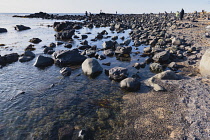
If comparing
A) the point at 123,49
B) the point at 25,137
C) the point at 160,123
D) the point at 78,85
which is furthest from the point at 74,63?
the point at 160,123

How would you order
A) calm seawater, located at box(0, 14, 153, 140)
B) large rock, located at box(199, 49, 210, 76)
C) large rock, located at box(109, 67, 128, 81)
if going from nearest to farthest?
calm seawater, located at box(0, 14, 153, 140)
large rock, located at box(199, 49, 210, 76)
large rock, located at box(109, 67, 128, 81)

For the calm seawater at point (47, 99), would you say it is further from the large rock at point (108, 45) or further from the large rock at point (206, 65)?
the large rock at point (108, 45)

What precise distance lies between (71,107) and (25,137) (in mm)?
2664

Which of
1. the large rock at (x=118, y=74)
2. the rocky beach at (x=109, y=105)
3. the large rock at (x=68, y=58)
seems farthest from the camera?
the large rock at (x=68, y=58)

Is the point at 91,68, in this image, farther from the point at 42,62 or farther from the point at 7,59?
the point at 7,59

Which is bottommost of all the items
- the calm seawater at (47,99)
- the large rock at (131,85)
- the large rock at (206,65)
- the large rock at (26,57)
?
the calm seawater at (47,99)

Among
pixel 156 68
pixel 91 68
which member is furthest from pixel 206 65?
pixel 91 68

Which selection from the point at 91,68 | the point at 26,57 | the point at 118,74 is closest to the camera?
the point at 118,74

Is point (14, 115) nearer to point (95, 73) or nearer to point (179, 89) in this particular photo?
point (95, 73)

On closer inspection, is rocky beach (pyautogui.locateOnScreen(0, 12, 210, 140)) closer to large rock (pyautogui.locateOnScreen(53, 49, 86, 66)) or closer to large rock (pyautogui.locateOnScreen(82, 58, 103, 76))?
large rock (pyautogui.locateOnScreen(82, 58, 103, 76))

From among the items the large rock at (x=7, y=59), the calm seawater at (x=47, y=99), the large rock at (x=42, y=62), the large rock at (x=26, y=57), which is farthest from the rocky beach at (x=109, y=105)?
the large rock at (x=26, y=57)

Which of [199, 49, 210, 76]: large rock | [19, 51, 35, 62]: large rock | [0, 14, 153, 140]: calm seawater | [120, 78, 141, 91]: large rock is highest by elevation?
Answer: [199, 49, 210, 76]: large rock

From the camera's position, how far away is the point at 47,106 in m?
8.40

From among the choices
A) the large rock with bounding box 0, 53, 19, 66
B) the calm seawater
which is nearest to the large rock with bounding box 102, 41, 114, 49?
the calm seawater
